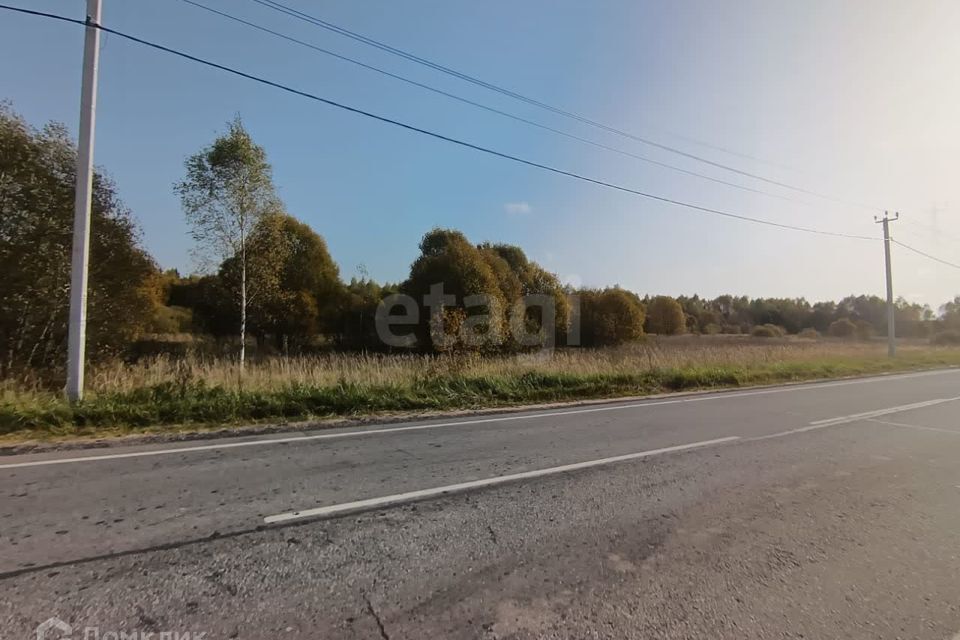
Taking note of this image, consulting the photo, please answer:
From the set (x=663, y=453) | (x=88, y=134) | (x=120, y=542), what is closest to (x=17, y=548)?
(x=120, y=542)

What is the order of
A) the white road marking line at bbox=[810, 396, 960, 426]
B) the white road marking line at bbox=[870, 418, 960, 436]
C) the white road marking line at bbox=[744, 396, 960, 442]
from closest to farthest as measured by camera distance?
the white road marking line at bbox=[744, 396, 960, 442]
the white road marking line at bbox=[870, 418, 960, 436]
the white road marking line at bbox=[810, 396, 960, 426]

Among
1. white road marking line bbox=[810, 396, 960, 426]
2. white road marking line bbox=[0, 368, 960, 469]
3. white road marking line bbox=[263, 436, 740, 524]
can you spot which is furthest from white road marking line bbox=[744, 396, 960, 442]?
white road marking line bbox=[0, 368, 960, 469]

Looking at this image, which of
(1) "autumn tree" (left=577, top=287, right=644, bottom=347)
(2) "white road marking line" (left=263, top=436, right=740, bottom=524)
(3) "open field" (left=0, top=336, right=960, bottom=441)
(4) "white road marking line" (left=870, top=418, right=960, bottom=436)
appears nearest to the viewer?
(2) "white road marking line" (left=263, top=436, right=740, bottom=524)

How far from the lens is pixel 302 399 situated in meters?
8.95

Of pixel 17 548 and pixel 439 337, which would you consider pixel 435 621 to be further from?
pixel 439 337

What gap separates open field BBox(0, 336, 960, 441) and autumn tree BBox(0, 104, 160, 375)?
198 centimetres

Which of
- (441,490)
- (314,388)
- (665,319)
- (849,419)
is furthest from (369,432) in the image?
(665,319)

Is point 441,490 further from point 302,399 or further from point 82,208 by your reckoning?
point 82,208

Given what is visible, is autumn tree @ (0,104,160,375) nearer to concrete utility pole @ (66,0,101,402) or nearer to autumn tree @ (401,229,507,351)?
concrete utility pole @ (66,0,101,402)

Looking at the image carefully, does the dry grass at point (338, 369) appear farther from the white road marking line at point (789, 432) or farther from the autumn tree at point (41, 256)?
the white road marking line at point (789, 432)

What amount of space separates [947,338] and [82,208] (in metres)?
80.3

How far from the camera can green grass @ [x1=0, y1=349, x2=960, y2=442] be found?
694 centimetres

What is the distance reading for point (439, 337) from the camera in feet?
68.8

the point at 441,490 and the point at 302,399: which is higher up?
the point at 302,399
